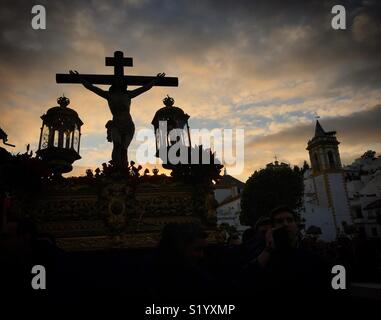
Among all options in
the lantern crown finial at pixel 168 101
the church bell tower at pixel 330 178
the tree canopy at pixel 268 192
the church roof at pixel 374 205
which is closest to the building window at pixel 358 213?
the church roof at pixel 374 205

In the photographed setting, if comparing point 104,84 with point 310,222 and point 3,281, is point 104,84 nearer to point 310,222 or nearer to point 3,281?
point 3,281

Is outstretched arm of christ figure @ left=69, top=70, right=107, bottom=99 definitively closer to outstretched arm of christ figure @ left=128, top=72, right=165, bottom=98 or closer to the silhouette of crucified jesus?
the silhouette of crucified jesus

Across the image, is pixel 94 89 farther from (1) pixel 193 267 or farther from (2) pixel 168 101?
(1) pixel 193 267

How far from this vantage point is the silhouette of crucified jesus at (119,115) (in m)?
7.94

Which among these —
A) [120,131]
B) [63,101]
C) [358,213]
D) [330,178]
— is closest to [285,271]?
[120,131]

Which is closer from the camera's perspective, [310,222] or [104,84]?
[104,84]

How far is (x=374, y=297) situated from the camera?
11.1ft

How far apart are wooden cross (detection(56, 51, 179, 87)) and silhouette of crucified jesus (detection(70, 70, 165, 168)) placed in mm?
163

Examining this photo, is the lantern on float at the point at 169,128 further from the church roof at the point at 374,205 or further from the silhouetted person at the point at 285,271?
the church roof at the point at 374,205

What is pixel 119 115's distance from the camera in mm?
8250

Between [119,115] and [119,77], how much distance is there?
1445 millimetres

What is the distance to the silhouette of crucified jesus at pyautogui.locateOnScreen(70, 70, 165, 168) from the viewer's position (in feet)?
26.1
